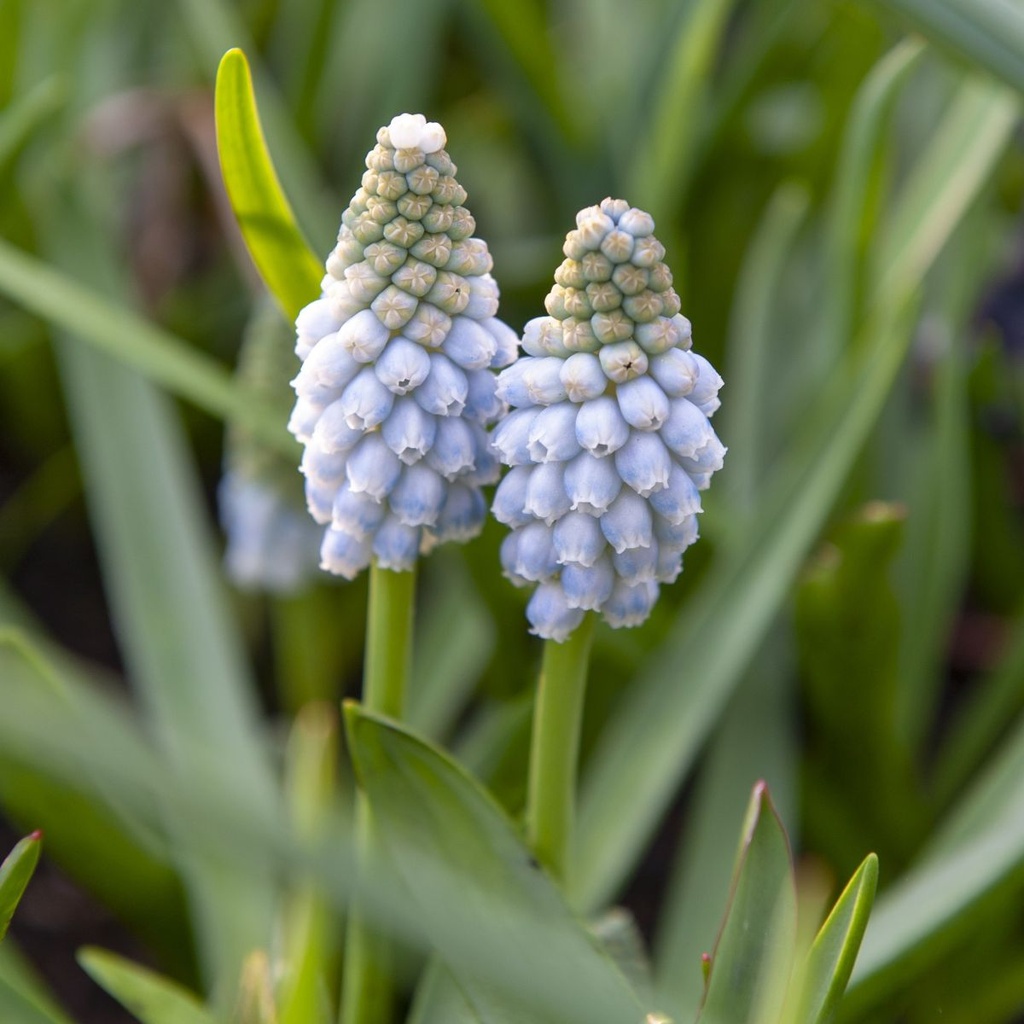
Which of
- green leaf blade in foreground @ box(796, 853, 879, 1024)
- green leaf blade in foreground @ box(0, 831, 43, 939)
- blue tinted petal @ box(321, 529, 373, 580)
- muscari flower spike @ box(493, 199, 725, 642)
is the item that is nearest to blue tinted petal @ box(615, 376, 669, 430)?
muscari flower spike @ box(493, 199, 725, 642)

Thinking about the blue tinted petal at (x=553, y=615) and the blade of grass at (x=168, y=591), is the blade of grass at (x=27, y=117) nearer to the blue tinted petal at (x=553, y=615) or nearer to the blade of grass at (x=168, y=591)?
the blade of grass at (x=168, y=591)

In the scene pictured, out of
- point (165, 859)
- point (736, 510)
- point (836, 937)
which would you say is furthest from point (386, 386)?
point (736, 510)

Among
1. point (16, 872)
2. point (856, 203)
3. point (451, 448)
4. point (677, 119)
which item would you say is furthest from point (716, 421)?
point (16, 872)

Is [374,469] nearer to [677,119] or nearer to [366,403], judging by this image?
[366,403]

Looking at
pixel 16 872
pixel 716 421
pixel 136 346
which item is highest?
pixel 716 421

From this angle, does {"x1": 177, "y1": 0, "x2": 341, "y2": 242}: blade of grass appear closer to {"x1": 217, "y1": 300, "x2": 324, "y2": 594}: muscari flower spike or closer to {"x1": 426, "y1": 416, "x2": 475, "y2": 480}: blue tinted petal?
{"x1": 217, "y1": 300, "x2": 324, "y2": 594}: muscari flower spike

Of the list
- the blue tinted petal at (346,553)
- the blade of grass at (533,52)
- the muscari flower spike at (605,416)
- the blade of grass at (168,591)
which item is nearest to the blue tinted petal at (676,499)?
the muscari flower spike at (605,416)

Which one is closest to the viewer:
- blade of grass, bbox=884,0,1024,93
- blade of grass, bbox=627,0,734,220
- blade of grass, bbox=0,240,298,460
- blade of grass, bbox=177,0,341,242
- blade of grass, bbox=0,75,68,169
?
blade of grass, bbox=884,0,1024,93
